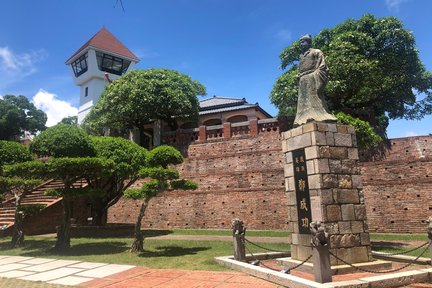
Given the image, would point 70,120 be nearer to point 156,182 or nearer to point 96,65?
point 96,65

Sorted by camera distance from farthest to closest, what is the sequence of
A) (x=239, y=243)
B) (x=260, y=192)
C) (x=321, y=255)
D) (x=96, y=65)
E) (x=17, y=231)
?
(x=96, y=65) → (x=260, y=192) → (x=17, y=231) → (x=239, y=243) → (x=321, y=255)

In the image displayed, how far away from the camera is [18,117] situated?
3638 centimetres

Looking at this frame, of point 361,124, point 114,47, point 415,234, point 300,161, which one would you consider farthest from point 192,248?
point 114,47

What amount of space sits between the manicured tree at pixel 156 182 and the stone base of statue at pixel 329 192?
4.33 meters

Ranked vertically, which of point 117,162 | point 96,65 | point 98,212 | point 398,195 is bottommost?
point 98,212

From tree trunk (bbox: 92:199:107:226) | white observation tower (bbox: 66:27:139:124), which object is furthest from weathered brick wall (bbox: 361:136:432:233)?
white observation tower (bbox: 66:27:139:124)

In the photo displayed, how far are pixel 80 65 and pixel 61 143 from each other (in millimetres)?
30809

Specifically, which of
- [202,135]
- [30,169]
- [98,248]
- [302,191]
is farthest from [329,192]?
[202,135]

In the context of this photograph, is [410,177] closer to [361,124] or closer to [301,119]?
[361,124]

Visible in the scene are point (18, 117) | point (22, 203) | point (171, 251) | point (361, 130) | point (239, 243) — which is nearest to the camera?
point (239, 243)

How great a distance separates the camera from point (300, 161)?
8.07 meters

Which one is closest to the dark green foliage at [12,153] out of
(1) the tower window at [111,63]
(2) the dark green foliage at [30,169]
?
(2) the dark green foliage at [30,169]

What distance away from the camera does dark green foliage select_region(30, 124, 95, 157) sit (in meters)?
12.4

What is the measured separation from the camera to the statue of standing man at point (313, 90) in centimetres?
820
